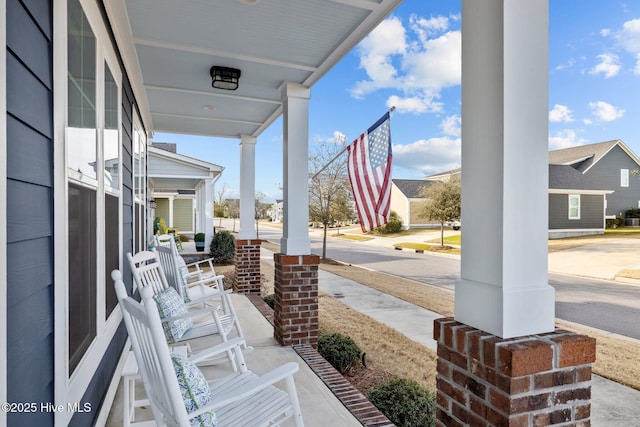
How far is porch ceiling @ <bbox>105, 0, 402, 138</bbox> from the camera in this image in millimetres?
2609

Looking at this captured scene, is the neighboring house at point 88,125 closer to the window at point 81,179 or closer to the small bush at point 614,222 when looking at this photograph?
the window at point 81,179

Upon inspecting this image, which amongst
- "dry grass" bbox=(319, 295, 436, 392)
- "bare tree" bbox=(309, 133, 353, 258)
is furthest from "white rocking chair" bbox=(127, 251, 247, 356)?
"bare tree" bbox=(309, 133, 353, 258)

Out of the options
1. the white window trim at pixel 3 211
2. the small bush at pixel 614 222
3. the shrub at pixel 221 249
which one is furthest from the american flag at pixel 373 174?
the small bush at pixel 614 222

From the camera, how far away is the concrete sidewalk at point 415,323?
3037mm

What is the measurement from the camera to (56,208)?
138cm

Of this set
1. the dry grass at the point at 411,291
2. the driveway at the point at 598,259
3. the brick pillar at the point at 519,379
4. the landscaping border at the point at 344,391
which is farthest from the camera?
the driveway at the point at 598,259

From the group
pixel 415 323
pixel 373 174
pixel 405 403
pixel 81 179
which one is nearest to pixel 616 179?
pixel 415 323

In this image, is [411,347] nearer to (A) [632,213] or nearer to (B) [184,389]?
(B) [184,389]

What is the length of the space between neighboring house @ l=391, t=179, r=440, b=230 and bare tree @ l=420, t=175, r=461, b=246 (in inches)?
336

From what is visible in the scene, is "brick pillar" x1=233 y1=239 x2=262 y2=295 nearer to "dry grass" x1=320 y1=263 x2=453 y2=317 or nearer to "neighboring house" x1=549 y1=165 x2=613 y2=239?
"dry grass" x1=320 y1=263 x2=453 y2=317

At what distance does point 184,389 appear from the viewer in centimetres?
147

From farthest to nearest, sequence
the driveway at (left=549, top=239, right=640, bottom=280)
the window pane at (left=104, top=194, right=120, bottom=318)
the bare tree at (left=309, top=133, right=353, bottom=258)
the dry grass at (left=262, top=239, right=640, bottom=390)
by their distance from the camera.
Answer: the bare tree at (left=309, top=133, right=353, bottom=258)
the driveway at (left=549, top=239, right=640, bottom=280)
the dry grass at (left=262, top=239, right=640, bottom=390)
the window pane at (left=104, top=194, right=120, bottom=318)

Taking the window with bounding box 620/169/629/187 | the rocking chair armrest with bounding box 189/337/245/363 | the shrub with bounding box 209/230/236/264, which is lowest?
the shrub with bounding box 209/230/236/264

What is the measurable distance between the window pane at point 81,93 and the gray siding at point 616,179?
2463 centimetres
